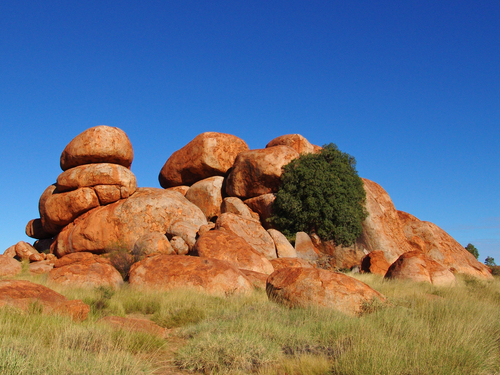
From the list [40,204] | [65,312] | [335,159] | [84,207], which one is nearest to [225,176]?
[335,159]

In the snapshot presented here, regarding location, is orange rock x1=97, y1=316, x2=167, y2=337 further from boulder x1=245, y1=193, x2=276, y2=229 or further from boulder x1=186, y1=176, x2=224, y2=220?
boulder x1=186, y1=176, x2=224, y2=220

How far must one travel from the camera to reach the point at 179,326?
8.20 metres

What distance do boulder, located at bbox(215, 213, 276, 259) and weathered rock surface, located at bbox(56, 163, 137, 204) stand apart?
6540 mm

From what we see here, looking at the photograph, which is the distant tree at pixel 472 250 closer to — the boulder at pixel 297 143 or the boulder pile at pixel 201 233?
the boulder pile at pixel 201 233

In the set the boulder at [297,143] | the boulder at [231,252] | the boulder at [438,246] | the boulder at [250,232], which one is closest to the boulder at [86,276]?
the boulder at [231,252]

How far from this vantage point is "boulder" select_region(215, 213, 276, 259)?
1961cm

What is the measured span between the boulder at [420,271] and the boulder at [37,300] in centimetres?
1278

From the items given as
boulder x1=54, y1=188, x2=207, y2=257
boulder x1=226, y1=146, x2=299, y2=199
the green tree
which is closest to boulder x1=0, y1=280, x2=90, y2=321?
Result: boulder x1=54, y1=188, x2=207, y2=257

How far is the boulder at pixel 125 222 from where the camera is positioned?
21141mm

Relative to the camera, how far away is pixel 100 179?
72.9 feet

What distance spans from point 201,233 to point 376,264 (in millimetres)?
9243

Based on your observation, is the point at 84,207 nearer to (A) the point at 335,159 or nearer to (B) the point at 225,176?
(B) the point at 225,176

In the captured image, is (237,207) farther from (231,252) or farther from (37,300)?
(37,300)

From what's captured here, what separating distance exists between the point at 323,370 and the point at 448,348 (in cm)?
197
